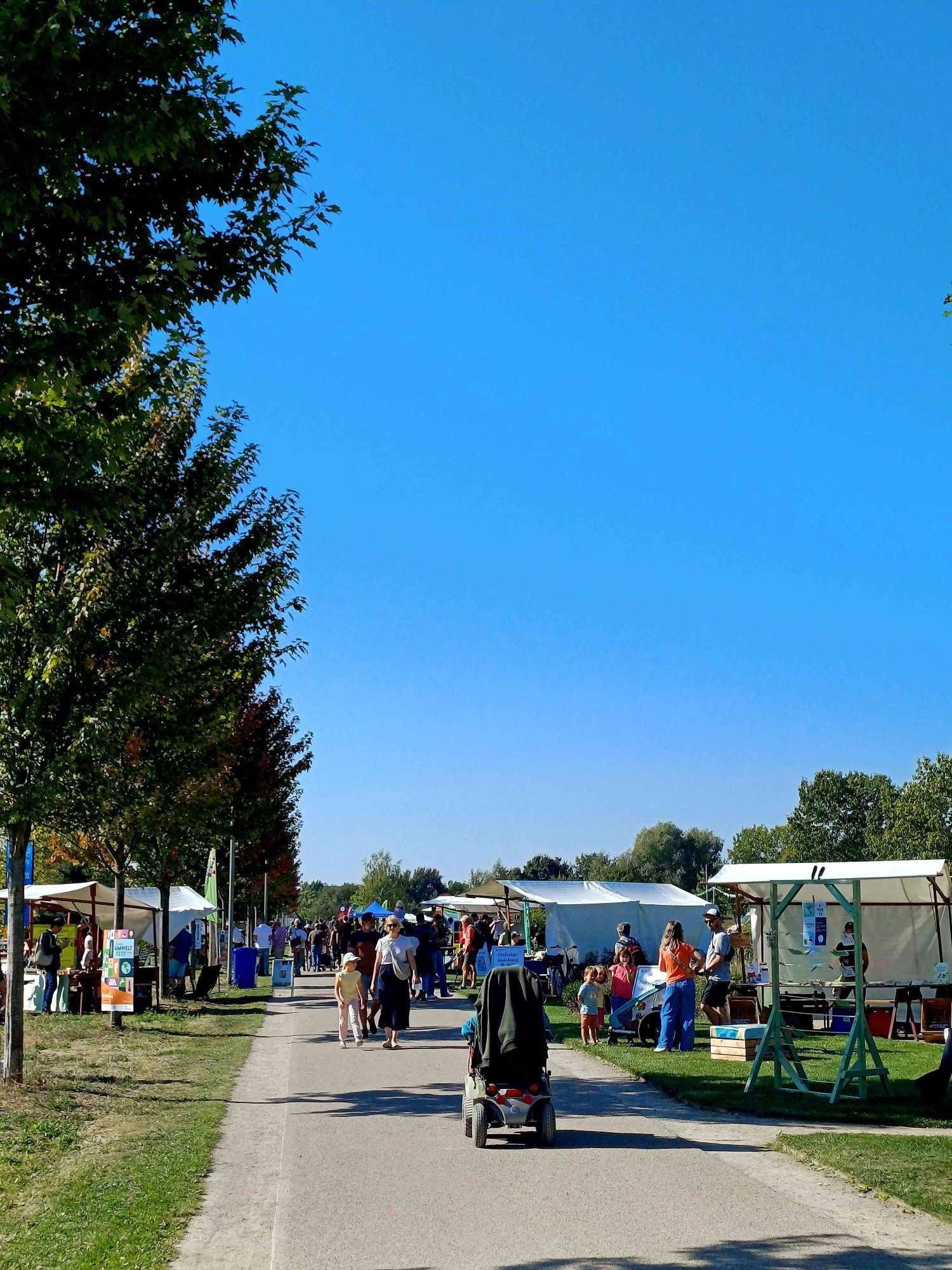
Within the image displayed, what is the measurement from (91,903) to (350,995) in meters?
12.4

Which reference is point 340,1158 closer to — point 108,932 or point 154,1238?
point 154,1238

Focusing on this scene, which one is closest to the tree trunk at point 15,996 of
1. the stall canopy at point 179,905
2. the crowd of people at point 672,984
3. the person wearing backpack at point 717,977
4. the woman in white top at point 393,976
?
the woman in white top at point 393,976

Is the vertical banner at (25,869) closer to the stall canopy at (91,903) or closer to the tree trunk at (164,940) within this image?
the stall canopy at (91,903)

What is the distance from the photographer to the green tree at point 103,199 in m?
7.55

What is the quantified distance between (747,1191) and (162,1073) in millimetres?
9049

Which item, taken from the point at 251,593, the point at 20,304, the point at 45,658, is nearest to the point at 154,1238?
the point at 20,304

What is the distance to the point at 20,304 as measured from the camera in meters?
8.44

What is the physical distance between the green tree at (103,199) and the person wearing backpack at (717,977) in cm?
1250

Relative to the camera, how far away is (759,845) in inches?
4776

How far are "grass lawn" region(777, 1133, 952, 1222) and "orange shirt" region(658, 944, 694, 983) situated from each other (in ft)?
18.3

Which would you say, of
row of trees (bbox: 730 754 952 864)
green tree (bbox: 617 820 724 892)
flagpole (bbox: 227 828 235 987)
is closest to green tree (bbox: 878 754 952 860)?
row of trees (bbox: 730 754 952 864)

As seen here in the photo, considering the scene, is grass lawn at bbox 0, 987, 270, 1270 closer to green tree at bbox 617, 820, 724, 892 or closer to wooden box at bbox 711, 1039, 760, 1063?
wooden box at bbox 711, 1039, 760, 1063

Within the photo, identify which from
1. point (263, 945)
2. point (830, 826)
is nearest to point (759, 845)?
point (830, 826)

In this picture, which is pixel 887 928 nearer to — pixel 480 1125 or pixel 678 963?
pixel 678 963
